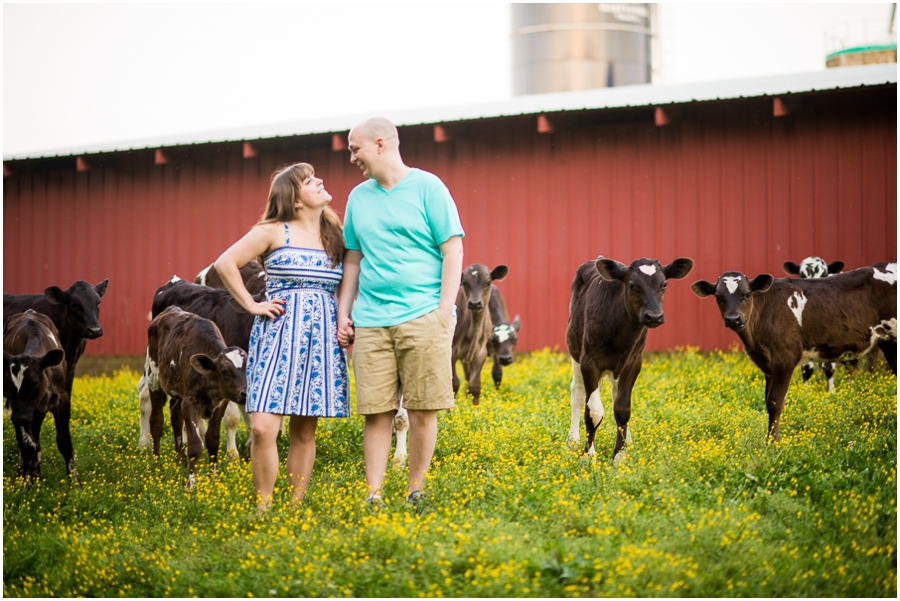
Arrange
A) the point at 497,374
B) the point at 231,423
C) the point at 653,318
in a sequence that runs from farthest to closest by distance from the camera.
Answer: the point at 497,374 → the point at 231,423 → the point at 653,318

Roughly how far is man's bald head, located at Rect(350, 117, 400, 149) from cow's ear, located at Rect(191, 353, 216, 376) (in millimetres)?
2668

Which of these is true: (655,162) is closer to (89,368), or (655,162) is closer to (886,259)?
(886,259)

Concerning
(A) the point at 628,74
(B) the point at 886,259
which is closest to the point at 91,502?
(B) the point at 886,259

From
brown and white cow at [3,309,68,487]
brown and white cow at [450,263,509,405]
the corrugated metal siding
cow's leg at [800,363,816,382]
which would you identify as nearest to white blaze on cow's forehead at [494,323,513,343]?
brown and white cow at [450,263,509,405]

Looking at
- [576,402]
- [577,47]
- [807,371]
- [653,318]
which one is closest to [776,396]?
[576,402]

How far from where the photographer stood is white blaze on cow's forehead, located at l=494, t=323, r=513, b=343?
12.2 metres

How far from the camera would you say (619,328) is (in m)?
7.20

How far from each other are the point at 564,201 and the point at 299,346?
33.1 feet

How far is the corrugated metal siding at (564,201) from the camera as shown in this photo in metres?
13.3

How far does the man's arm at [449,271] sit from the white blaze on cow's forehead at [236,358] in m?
2.45

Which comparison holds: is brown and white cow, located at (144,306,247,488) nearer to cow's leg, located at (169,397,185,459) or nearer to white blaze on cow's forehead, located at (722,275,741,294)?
cow's leg, located at (169,397,185,459)

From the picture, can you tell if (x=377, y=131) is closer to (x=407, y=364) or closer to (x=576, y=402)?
(x=407, y=364)

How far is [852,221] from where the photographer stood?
1319cm

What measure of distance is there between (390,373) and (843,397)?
245 inches
